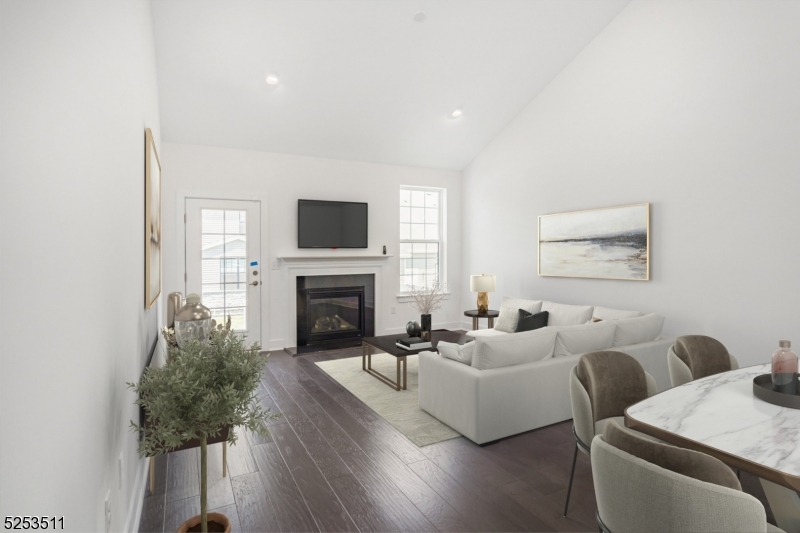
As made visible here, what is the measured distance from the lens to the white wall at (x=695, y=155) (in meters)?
3.68

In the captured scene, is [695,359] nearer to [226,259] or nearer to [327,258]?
[327,258]

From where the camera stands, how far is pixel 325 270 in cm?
646

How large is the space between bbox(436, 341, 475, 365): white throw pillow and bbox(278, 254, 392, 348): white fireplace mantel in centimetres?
328

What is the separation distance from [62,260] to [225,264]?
5.12 m

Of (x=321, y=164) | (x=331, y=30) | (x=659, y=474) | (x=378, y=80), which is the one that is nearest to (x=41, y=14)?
(x=659, y=474)

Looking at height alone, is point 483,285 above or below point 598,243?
A: below

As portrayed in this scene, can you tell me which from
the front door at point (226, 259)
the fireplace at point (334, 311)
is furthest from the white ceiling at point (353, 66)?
the fireplace at point (334, 311)

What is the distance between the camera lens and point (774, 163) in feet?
12.1

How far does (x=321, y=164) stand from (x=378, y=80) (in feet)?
5.77

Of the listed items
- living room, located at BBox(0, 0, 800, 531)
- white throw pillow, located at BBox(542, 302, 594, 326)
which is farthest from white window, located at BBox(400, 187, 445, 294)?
white throw pillow, located at BBox(542, 302, 594, 326)

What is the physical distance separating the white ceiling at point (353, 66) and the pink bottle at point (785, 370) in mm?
4028

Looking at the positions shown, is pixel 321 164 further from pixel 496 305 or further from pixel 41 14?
pixel 41 14

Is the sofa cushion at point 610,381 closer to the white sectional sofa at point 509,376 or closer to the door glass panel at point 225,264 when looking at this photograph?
the white sectional sofa at point 509,376

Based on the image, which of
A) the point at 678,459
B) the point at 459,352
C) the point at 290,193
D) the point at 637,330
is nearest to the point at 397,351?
the point at 459,352
